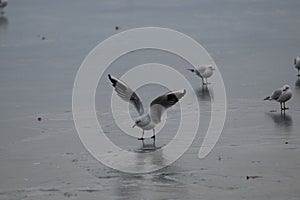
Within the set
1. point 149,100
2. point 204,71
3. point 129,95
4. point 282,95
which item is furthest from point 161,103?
point 204,71

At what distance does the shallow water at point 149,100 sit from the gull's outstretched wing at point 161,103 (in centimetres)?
31

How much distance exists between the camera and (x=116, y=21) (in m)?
21.2

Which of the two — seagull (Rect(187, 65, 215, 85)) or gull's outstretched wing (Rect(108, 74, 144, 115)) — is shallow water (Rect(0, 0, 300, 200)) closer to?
seagull (Rect(187, 65, 215, 85))

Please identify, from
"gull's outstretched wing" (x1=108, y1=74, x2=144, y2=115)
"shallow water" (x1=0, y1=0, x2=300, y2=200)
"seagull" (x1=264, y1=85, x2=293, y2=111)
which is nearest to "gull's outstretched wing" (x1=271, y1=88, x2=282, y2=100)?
"seagull" (x1=264, y1=85, x2=293, y2=111)

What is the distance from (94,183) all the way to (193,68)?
6.91 meters

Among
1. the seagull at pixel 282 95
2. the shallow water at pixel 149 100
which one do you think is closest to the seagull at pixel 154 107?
the shallow water at pixel 149 100

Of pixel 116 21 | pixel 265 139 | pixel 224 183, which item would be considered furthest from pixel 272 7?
pixel 224 183

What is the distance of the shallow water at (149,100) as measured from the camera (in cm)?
837

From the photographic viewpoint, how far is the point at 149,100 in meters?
12.5

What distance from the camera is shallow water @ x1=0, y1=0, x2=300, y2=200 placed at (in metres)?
8.37

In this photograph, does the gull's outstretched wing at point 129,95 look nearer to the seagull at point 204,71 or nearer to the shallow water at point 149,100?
the shallow water at point 149,100

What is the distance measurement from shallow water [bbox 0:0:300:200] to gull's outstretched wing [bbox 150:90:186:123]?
314mm

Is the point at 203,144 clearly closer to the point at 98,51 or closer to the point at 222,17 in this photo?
the point at 98,51

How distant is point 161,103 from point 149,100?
210 centimetres
